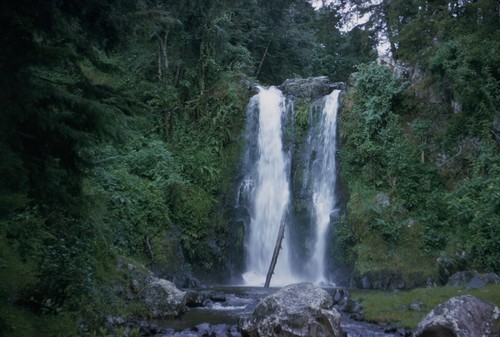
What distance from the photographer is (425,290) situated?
1131 cm

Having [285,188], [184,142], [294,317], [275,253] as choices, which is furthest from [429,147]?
[294,317]

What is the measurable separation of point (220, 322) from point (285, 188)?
10324 millimetres

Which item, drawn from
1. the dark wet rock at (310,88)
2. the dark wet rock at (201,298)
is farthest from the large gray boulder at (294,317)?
the dark wet rock at (310,88)

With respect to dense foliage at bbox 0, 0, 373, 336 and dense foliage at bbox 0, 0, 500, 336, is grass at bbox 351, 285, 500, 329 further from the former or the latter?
dense foliage at bbox 0, 0, 373, 336

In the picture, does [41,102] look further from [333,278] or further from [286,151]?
[286,151]

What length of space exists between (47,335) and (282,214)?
1377 cm

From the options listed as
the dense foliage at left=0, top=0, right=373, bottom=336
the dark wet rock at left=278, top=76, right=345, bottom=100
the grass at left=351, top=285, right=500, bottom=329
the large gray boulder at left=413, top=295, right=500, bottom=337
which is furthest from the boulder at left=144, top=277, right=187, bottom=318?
the dark wet rock at left=278, top=76, right=345, bottom=100

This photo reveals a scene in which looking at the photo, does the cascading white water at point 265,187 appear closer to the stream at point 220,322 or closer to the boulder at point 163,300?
the stream at point 220,322

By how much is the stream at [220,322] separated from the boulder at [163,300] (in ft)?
0.79

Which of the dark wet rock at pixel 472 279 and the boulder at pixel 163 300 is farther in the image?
the dark wet rock at pixel 472 279

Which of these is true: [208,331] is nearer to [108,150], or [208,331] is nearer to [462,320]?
[462,320]

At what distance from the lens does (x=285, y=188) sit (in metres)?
19.5

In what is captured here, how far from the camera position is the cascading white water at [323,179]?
17.2 metres

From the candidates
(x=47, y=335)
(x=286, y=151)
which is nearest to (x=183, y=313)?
(x=47, y=335)
